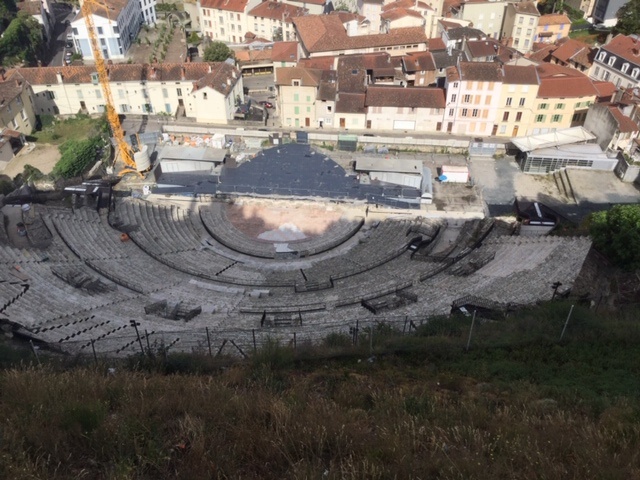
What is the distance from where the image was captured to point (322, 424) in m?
11.5

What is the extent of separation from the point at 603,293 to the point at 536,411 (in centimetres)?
1558

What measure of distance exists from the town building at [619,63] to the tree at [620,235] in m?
35.1

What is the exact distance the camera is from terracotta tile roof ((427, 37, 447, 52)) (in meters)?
61.7

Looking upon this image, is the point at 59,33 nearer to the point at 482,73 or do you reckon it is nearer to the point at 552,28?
the point at 482,73

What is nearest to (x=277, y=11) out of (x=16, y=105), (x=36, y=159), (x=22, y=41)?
(x=22, y=41)

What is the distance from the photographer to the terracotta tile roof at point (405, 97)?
50.7 meters

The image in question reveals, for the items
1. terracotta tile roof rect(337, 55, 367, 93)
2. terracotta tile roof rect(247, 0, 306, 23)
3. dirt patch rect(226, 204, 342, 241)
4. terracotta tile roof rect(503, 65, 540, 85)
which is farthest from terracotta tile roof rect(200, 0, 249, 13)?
dirt patch rect(226, 204, 342, 241)

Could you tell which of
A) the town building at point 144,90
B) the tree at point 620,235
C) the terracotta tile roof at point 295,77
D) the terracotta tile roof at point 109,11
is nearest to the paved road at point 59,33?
the terracotta tile roof at point 109,11

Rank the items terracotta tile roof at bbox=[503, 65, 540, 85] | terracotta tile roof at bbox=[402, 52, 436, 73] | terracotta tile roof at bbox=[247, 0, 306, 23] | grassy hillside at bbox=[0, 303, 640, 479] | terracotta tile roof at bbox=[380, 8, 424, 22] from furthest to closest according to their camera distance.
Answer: terracotta tile roof at bbox=[247, 0, 306, 23], terracotta tile roof at bbox=[380, 8, 424, 22], terracotta tile roof at bbox=[402, 52, 436, 73], terracotta tile roof at bbox=[503, 65, 540, 85], grassy hillside at bbox=[0, 303, 640, 479]

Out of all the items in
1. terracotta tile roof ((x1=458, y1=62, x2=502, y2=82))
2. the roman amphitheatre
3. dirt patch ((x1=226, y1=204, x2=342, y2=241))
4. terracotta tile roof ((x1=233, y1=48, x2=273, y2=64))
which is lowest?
dirt patch ((x1=226, y1=204, x2=342, y2=241))

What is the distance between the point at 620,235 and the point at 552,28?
56.6m

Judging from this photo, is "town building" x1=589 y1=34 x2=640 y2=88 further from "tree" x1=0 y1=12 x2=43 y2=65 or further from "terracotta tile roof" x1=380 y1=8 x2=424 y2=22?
"tree" x1=0 y1=12 x2=43 y2=65

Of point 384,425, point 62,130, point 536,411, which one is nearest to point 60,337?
point 384,425

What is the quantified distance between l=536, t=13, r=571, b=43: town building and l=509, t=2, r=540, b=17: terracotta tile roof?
2.06m
